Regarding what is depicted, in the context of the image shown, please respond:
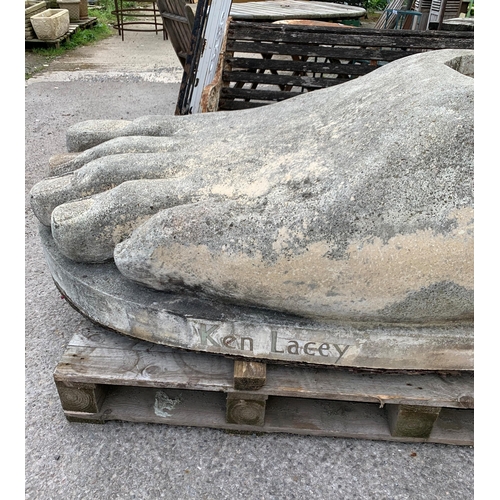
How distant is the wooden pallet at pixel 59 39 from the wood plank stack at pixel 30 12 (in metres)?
0.08

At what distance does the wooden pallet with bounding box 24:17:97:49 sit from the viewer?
249 inches

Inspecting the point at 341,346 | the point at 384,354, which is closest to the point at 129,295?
the point at 341,346

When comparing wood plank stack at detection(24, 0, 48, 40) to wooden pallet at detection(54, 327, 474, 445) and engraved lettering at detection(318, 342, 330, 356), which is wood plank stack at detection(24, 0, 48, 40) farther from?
engraved lettering at detection(318, 342, 330, 356)

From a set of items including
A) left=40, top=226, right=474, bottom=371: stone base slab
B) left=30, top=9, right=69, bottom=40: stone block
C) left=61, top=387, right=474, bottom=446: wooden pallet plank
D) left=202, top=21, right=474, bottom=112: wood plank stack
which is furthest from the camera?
left=30, top=9, right=69, bottom=40: stone block

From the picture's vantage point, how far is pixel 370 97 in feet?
4.66

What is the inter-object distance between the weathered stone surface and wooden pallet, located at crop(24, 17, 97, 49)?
5.88 m

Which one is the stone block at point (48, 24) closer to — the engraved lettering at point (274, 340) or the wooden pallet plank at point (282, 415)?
the wooden pallet plank at point (282, 415)

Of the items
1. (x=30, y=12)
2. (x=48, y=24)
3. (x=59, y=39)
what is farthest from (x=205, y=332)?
(x=30, y=12)

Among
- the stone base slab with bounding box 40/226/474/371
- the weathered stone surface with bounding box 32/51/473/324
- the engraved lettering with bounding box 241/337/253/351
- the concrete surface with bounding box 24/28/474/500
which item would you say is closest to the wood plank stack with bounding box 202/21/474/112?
the weathered stone surface with bounding box 32/51/473/324

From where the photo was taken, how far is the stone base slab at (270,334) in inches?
51.1

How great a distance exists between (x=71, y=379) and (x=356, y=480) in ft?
3.01

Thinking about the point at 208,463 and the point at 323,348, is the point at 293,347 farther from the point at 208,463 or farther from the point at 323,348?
the point at 208,463

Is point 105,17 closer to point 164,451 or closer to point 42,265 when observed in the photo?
point 42,265

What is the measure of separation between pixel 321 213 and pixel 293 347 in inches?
16.5
